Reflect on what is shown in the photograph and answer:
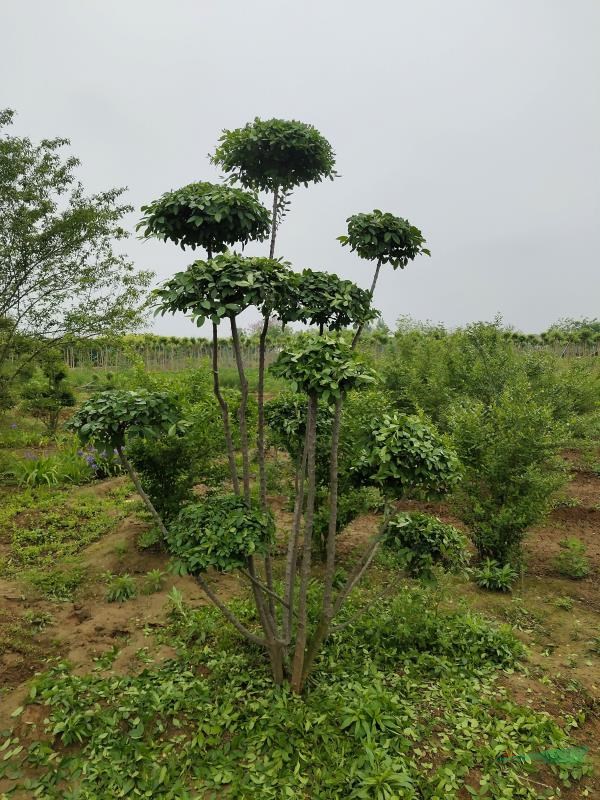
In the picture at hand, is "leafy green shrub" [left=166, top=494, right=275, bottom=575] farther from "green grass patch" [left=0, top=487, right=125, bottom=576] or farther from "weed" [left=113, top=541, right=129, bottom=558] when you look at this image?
"green grass patch" [left=0, top=487, right=125, bottom=576]

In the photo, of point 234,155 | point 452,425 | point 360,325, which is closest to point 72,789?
point 360,325

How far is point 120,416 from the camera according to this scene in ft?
9.20

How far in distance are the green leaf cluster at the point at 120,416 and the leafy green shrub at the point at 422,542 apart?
164cm

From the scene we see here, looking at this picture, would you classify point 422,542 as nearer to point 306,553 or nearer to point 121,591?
point 306,553

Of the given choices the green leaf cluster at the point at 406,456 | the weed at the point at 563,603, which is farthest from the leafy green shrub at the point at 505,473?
the green leaf cluster at the point at 406,456

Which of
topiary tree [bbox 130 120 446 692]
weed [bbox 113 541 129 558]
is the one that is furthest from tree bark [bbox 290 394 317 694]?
weed [bbox 113 541 129 558]

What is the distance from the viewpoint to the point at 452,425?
18.0 ft

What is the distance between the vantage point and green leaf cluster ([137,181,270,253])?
9.09 ft

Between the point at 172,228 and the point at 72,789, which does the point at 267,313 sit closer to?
the point at 172,228

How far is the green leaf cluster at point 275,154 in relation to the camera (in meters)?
3.09

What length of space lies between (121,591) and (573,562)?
4412 mm

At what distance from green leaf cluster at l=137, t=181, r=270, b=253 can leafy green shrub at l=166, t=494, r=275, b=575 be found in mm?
1570

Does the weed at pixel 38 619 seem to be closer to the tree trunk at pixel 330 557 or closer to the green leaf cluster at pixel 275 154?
the tree trunk at pixel 330 557

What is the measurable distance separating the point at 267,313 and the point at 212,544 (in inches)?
50.1
